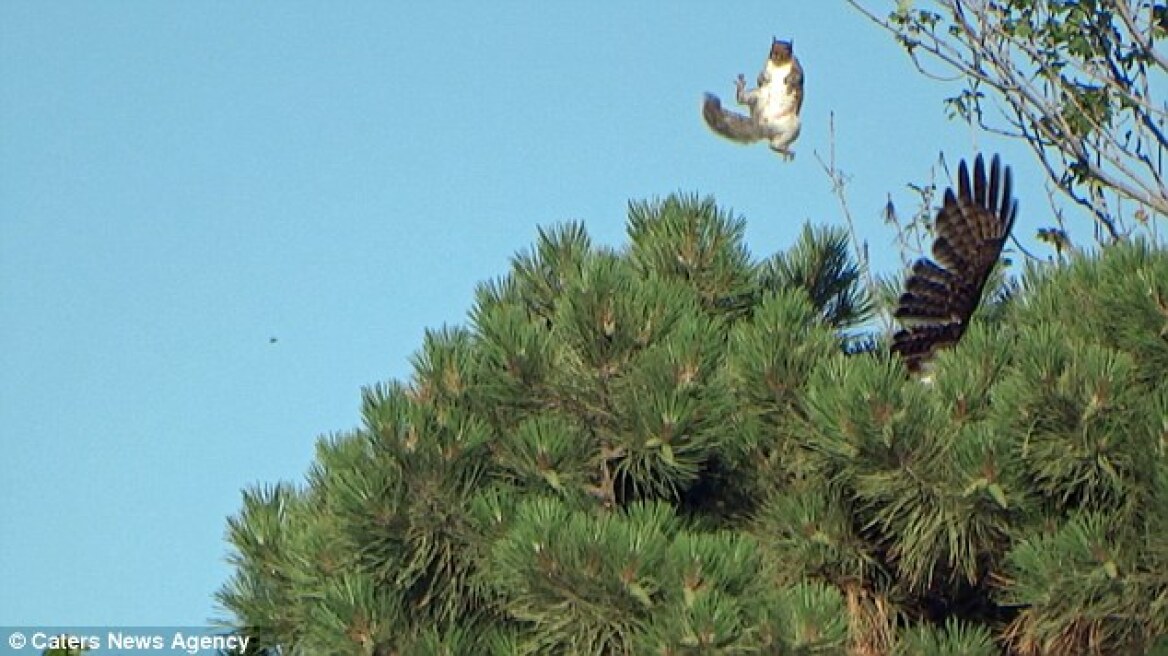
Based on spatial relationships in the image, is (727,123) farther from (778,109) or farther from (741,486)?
(741,486)

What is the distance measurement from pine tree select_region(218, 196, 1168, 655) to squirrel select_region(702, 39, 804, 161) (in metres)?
1.69

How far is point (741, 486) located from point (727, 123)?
7.84 ft

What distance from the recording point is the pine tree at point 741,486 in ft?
27.6

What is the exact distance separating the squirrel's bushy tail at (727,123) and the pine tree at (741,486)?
1682 millimetres

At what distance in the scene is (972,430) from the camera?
8688 mm

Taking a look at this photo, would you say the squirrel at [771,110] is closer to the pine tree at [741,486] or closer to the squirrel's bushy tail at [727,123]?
the squirrel's bushy tail at [727,123]

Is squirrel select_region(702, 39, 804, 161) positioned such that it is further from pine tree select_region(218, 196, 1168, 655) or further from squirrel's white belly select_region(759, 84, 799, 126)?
pine tree select_region(218, 196, 1168, 655)

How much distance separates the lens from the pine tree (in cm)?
840

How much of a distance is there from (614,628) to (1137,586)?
1.85 meters

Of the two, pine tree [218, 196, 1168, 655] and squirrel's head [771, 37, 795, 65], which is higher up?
squirrel's head [771, 37, 795, 65]

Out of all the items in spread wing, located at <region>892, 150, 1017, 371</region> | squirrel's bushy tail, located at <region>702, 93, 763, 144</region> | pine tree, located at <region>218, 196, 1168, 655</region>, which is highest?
squirrel's bushy tail, located at <region>702, 93, 763, 144</region>

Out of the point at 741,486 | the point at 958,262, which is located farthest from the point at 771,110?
the point at 741,486

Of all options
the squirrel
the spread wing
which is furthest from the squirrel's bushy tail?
the spread wing

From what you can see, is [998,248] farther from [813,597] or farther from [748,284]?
[813,597]
